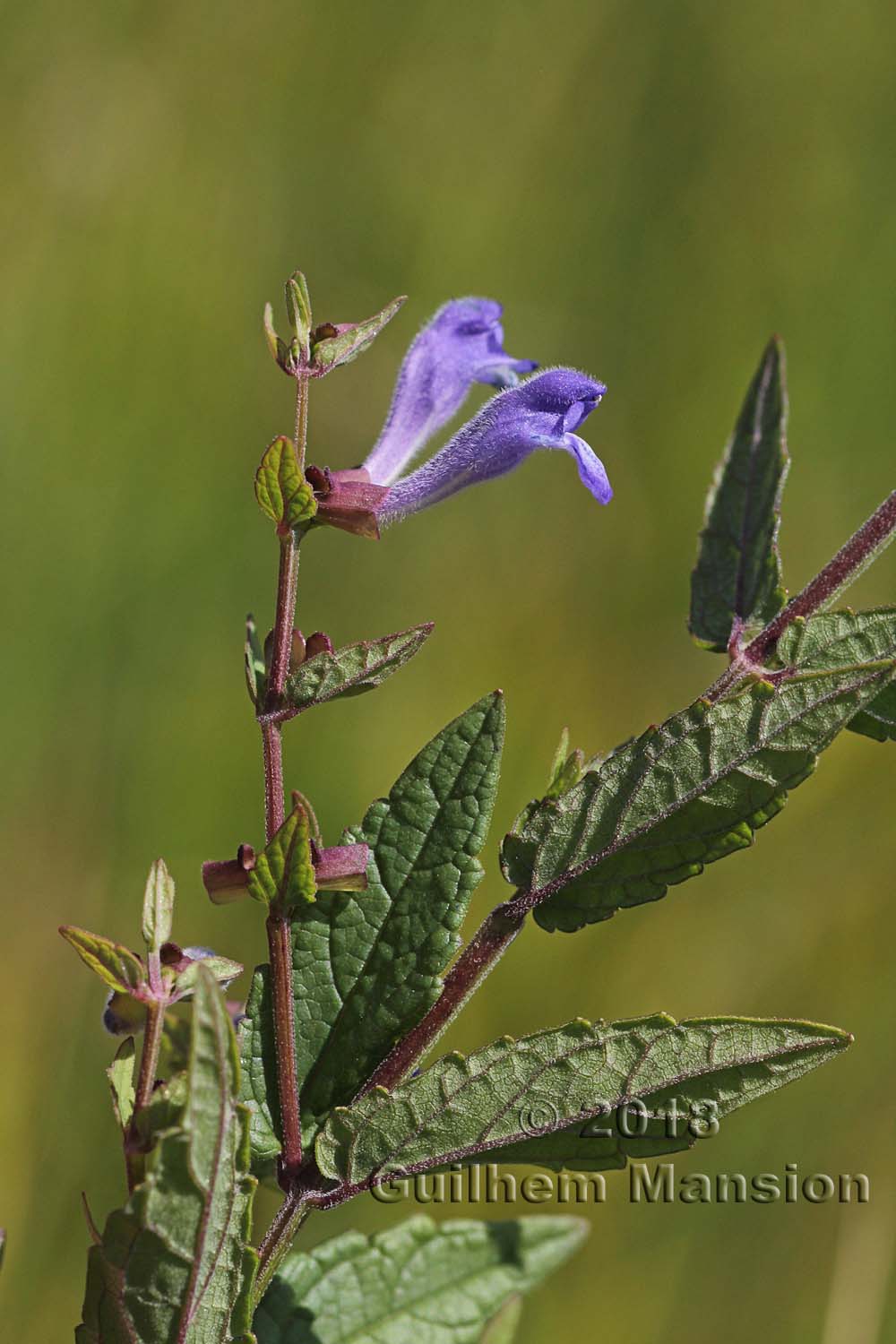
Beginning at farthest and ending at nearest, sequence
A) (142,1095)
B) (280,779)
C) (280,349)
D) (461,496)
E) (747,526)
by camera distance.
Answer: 1. (461,496)
2. (747,526)
3. (280,349)
4. (280,779)
5. (142,1095)

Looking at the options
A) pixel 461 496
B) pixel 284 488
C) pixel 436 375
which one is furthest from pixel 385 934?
pixel 461 496

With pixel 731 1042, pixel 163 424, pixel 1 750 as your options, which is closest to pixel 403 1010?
pixel 731 1042

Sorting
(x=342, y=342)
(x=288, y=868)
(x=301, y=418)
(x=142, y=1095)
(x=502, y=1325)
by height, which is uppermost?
(x=342, y=342)

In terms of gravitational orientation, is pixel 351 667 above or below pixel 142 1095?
above

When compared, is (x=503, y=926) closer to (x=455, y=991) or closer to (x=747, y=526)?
(x=455, y=991)

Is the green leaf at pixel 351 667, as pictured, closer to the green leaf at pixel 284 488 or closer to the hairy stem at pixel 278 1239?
the green leaf at pixel 284 488

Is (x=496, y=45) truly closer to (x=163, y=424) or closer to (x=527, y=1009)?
(x=163, y=424)

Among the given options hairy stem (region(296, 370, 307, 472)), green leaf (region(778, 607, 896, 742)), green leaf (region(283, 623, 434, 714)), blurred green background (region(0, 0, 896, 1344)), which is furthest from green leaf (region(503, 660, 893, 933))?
blurred green background (region(0, 0, 896, 1344))

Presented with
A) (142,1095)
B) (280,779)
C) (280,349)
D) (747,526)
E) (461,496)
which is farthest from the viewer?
(461,496)
